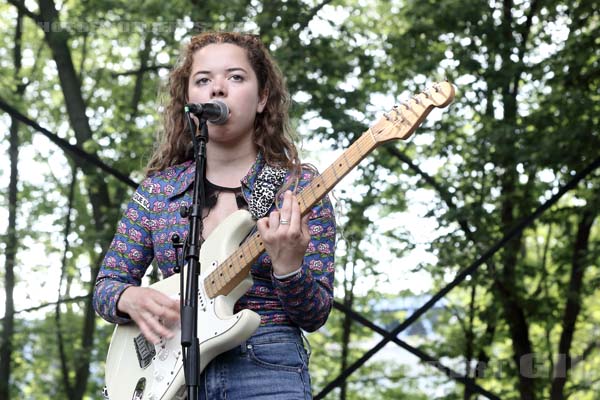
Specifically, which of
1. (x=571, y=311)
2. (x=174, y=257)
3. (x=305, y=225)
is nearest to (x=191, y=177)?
(x=174, y=257)

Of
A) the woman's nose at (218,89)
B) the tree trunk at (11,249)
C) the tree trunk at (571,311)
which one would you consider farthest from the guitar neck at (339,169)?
the tree trunk at (11,249)

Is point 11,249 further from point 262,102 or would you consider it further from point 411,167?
point 262,102

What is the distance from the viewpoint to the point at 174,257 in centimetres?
232

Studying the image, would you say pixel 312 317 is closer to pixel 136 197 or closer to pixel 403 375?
pixel 136 197

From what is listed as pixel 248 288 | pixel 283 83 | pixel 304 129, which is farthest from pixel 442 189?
pixel 248 288

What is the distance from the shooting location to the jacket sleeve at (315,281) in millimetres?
2045

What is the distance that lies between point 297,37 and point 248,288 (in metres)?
4.31

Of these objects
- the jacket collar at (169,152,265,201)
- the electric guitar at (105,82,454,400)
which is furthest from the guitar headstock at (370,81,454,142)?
the jacket collar at (169,152,265,201)

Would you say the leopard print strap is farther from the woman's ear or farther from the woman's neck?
the woman's ear

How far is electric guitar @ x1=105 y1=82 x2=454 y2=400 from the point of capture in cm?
208

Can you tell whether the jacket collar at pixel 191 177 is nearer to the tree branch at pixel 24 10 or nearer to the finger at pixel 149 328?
the finger at pixel 149 328

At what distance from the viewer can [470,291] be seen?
7.20 metres

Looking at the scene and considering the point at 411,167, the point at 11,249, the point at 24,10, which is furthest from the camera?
the point at 11,249

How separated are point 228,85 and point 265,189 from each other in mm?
295
